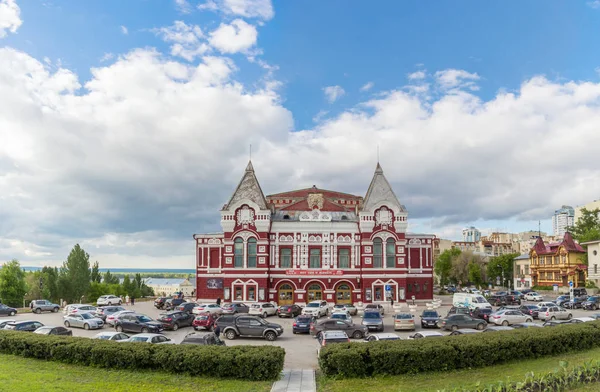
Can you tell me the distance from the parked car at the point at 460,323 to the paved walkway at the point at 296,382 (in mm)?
18860

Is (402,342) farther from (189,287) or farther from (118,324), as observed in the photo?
(189,287)

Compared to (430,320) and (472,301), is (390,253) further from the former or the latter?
(430,320)

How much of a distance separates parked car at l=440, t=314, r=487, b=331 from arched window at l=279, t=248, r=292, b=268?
28.0 meters

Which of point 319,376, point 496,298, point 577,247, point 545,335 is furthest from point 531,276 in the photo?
point 319,376

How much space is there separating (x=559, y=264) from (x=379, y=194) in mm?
45581

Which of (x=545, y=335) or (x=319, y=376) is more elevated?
(x=545, y=335)

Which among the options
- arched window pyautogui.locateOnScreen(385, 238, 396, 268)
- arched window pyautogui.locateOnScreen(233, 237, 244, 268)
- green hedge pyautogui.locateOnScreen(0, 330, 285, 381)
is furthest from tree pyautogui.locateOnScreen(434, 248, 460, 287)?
green hedge pyautogui.locateOnScreen(0, 330, 285, 381)

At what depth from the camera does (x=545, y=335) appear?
2284 cm

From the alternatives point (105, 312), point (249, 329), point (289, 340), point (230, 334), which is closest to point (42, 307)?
point (105, 312)

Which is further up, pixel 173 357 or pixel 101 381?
pixel 173 357

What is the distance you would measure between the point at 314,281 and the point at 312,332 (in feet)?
89.6

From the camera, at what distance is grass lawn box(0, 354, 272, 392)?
1847cm

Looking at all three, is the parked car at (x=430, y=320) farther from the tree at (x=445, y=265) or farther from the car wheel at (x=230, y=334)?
the tree at (x=445, y=265)

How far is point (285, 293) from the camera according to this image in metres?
63.0
